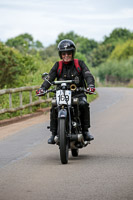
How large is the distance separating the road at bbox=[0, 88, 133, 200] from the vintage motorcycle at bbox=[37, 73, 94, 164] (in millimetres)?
301

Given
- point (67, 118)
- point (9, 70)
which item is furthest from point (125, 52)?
point (67, 118)

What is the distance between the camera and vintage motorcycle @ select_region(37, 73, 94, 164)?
8742 mm

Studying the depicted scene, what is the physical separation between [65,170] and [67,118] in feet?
3.57

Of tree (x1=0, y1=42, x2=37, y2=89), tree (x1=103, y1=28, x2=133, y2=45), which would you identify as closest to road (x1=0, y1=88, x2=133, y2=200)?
tree (x1=0, y1=42, x2=37, y2=89)

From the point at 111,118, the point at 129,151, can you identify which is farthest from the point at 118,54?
the point at 129,151

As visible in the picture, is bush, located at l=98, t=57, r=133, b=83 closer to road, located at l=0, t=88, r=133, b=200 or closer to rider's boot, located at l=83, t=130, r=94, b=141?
road, located at l=0, t=88, r=133, b=200

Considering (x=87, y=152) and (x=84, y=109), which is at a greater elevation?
(x=84, y=109)

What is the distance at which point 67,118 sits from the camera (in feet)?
29.9

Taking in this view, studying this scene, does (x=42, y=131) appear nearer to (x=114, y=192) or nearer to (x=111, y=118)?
(x=111, y=118)

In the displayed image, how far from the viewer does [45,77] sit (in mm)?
9555

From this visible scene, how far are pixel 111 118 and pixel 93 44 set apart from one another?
132 m

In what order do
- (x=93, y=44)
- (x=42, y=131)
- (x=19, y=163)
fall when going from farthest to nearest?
(x=93, y=44) < (x=42, y=131) < (x=19, y=163)

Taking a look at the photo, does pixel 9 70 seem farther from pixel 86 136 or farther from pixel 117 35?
pixel 117 35

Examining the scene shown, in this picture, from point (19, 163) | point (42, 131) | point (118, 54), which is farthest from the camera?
point (118, 54)
